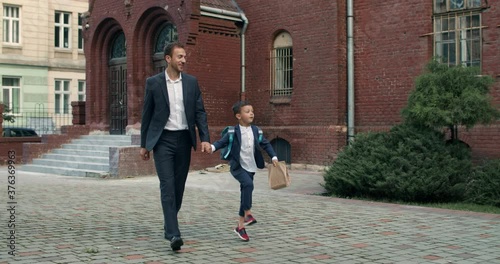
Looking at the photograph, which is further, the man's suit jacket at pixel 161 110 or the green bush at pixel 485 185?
the green bush at pixel 485 185

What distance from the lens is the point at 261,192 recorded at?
12438 mm

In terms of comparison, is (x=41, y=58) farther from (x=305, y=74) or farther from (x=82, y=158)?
(x=305, y=74)

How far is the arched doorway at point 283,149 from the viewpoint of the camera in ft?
58.4

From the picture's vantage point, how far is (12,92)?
37.3m

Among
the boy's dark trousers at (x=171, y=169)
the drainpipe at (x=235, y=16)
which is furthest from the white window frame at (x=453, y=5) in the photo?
the boy's dark trousers at (x=171, y=169)

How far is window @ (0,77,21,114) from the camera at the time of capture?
121 ft

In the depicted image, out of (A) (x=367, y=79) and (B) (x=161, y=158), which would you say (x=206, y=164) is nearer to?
(A) (x=367, y=79)

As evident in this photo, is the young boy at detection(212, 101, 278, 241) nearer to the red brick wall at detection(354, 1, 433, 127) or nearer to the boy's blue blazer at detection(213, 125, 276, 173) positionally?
the boy's blue blazer at detection(213, 125, 276, 173)

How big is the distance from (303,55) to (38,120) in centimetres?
2067

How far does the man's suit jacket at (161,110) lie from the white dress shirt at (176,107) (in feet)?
0.15

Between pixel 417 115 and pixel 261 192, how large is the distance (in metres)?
3.39

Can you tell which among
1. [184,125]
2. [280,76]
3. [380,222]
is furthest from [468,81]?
[280,76]

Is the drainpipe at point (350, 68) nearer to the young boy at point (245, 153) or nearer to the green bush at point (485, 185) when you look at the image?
the green bush at point (485, 185)

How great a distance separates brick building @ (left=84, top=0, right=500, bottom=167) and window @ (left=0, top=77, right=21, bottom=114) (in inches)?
696
